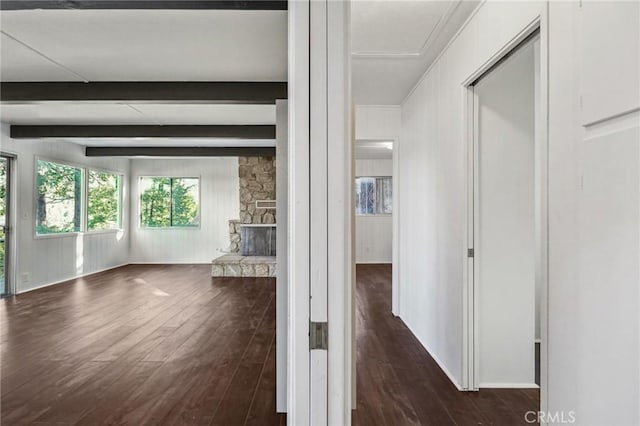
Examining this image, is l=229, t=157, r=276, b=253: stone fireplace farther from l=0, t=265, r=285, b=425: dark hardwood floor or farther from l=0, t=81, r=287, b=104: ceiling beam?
l=0, t=81, r=287, b=104: ceiling beam

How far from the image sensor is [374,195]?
875cm

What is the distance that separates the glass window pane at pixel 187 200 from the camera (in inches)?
341

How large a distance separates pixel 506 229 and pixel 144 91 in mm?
3471

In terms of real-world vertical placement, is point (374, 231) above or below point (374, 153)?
below

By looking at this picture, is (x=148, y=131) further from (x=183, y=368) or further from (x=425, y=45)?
(x=425, y=45)

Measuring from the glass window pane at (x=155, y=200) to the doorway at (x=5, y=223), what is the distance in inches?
129

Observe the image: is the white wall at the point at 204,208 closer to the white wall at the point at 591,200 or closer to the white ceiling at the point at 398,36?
the white ceiling at the point at 398,36

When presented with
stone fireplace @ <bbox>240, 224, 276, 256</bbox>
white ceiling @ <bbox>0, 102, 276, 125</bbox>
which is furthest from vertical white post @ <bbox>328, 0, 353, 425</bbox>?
stone fireplace @ <bbox>240, 224, 276, 256</bbox>

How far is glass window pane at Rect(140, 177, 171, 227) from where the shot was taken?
28.5 ft

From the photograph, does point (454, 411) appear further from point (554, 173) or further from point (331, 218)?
point (331, 218)

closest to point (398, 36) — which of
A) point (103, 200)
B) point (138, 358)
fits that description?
point (138, 358)

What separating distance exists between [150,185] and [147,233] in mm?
1141

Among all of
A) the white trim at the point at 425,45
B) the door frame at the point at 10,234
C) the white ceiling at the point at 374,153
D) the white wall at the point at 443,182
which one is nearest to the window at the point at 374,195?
the white ceiling at the point at 374,153

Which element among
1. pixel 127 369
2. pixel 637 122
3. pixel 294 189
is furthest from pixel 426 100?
pixel 127 369
